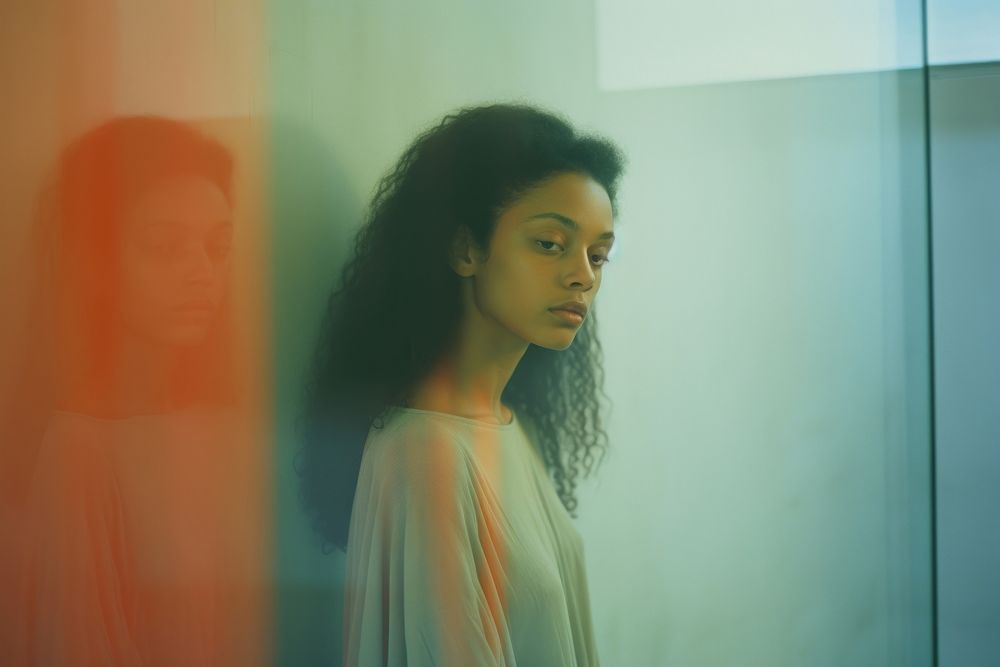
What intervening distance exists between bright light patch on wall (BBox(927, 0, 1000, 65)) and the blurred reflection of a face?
1040mm

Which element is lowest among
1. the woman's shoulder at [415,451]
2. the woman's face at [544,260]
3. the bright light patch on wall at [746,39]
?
the woman's shoulder at [415,451]

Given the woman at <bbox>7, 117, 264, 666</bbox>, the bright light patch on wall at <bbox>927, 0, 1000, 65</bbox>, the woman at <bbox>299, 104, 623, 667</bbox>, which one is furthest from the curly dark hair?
the bright light patch on wall at <bbox>927, 0, 1000, 65</bbox>

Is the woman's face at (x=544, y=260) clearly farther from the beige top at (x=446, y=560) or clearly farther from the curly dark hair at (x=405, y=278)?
the beige top at (x=446, y=560)

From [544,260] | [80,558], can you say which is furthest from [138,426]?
[544,260]

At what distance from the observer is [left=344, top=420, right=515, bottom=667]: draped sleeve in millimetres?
918

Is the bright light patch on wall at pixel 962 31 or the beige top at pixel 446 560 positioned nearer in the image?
the beige top at pixel 446 560

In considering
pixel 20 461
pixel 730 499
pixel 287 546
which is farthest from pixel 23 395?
pixel 730 499

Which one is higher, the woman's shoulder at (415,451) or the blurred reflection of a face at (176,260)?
the blurred reflection of a face at (176,260)

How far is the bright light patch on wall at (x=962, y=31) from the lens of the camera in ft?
3.98

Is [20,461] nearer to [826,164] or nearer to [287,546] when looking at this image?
[287,546]

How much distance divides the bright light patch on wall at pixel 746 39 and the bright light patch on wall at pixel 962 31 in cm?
6

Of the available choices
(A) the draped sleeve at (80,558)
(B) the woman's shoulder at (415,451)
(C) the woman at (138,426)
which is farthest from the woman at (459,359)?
(A) the draped sleeve at (80,558)

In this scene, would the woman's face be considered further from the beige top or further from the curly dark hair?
the beige top

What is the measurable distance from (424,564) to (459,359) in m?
0.25
